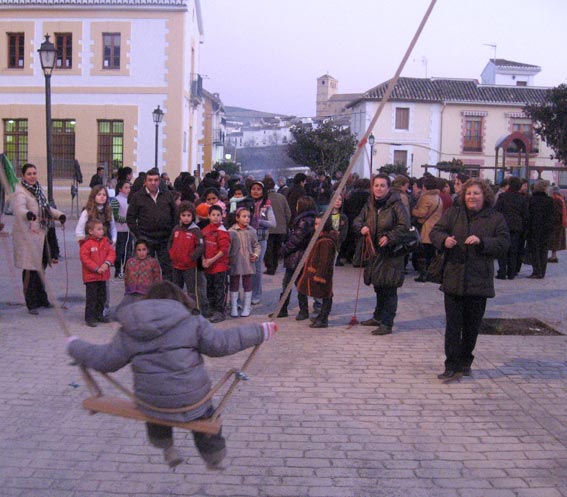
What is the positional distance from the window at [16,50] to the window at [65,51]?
1.91 m

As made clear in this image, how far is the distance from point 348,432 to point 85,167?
31.6 meters

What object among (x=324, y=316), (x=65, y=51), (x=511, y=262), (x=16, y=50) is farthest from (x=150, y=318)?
(x=16, y=50)

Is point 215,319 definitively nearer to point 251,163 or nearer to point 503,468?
point 503,468

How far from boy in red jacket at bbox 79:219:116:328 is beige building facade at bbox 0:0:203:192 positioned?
26491mm

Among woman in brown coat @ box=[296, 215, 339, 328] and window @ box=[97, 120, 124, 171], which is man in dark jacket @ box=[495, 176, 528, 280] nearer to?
woman in brown coat @ box=[296, 215, 339, 328]

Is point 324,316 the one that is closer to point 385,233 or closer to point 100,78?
point 385,233

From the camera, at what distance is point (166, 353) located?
4152 millimetres

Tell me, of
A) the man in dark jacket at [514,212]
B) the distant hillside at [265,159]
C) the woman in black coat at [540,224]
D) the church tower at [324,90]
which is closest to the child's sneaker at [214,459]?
the man in dark jacket at [514,212]

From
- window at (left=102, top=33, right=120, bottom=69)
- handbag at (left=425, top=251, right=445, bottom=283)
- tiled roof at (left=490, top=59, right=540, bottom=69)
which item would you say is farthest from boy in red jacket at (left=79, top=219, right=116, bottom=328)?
tiled roof at (left=490, top=59, right=540, bottom=69)

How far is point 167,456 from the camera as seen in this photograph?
14.5 feet

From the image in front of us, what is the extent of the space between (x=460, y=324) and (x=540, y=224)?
7997mm

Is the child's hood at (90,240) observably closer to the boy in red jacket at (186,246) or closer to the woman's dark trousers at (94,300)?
the woman's dark trousers at (94,300)

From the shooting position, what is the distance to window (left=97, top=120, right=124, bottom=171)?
117 ft

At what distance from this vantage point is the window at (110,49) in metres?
35.3
